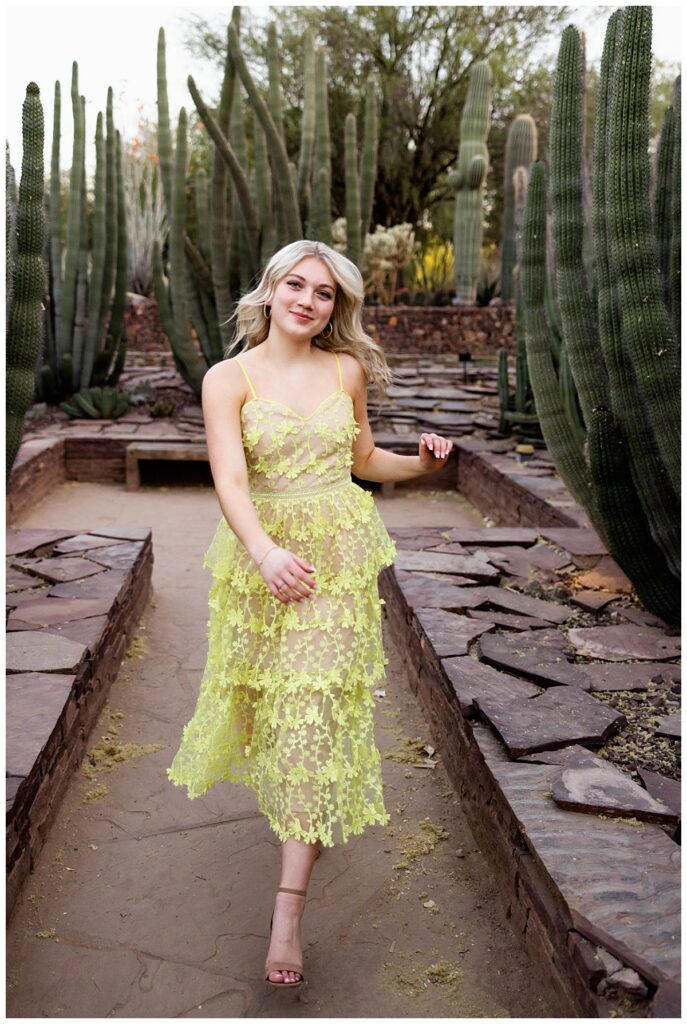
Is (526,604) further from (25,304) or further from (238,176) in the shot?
(238,176)

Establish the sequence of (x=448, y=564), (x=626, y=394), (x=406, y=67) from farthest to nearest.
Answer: (x=406, y=67) → (x=448, y=564) → (x=626, y=394)

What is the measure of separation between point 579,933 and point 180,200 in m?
8.36

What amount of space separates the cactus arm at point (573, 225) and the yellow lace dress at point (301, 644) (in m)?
1.97

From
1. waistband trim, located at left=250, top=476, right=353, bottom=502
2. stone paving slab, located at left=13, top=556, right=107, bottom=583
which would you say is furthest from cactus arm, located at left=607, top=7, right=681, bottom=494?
stone paving slab, located at left=13, top=556, right=107, bottom=583

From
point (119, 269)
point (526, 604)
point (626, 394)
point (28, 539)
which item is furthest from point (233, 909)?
point (119, 269)

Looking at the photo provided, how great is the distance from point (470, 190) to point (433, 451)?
44.5 feet

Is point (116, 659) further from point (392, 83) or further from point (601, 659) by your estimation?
point (392, 83)

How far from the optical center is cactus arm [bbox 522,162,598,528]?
15.2 ft

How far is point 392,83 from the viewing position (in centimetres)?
2028

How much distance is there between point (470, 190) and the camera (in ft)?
49.9

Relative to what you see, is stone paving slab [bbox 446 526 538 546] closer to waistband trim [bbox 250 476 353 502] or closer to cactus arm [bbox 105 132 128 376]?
waistband trim [bbox 250 476 353 502]

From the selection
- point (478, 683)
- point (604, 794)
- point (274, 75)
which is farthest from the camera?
point (274, 75)

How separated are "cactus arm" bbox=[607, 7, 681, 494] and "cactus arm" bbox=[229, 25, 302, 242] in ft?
17.7

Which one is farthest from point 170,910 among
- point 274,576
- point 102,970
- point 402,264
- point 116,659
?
point 402,264
